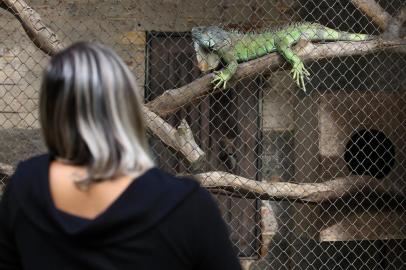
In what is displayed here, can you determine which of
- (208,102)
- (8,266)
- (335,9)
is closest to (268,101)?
(208,102)

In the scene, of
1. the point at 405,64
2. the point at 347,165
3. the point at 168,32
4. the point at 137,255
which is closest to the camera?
the point at 137,255

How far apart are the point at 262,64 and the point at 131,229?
2.55 meters

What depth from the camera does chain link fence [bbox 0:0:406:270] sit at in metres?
3.70

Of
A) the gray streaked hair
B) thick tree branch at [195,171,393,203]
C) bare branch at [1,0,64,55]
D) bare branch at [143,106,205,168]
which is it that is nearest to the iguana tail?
thick tree branch at [195,171,393,203]

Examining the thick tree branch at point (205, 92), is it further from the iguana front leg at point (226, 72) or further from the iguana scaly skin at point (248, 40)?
the iguana scaly skin at point (248, 40)

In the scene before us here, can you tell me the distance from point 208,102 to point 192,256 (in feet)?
11.0

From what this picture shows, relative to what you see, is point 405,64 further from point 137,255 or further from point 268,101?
point 137,255

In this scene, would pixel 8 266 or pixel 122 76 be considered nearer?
pixel 122 76

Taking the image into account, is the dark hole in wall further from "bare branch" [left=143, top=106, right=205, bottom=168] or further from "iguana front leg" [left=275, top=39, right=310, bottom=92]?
"bare branch" [left=143, top=106, right=205, bottom=168]

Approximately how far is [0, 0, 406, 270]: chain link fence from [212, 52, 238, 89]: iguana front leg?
181 millimetres

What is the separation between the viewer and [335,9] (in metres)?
4.57

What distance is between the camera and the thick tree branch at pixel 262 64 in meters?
3.27

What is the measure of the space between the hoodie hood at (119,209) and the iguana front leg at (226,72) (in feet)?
7.57

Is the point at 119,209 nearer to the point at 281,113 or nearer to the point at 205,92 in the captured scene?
the point at 205,92
